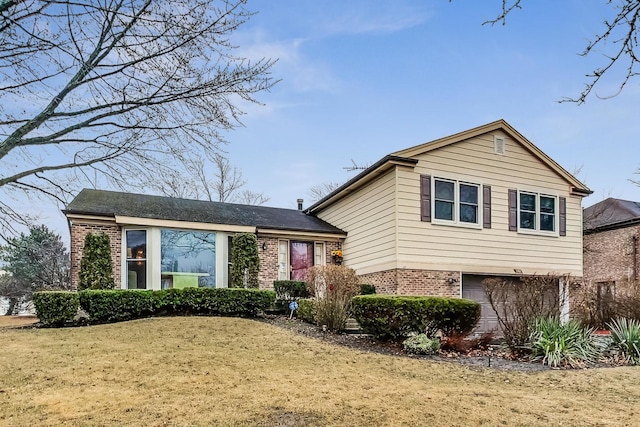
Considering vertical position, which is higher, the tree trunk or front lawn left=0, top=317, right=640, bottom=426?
front lawn left=0, top=317, right=640, bottom=426

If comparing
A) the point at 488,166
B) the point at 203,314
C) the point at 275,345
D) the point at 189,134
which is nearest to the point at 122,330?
the point at 203,314

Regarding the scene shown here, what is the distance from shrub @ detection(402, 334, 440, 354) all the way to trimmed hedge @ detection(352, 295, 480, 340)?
13.2 inches

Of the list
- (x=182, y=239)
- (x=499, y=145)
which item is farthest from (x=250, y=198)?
(x=499, y=145)

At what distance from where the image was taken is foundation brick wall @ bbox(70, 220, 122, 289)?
14.2 metres

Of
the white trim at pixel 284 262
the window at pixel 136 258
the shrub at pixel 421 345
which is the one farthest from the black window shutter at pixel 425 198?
the window at pixel 136 258

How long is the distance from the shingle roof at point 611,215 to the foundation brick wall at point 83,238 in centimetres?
2020

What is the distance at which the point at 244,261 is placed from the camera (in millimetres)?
15148

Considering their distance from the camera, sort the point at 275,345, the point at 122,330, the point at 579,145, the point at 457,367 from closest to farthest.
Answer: the point at 457,367 < the point at 275,345 < the point at 122,330 < the point at 579,145

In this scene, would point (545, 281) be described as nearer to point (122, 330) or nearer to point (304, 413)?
point (304, 413)

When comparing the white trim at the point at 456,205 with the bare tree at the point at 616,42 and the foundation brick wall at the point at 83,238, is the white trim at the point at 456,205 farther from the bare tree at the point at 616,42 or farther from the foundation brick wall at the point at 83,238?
the bare tree at the point at 616,42

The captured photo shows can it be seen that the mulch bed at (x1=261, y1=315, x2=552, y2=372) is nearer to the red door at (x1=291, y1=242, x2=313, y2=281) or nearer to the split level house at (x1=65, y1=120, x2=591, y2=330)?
the split level house at (x1=65, y1=120, x2=591, y2=330)

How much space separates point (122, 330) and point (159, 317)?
179cm

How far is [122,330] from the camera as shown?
11.0m

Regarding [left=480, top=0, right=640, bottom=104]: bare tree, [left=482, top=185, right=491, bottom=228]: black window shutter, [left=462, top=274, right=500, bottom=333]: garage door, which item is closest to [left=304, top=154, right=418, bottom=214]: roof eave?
[left=482, top=185, right=491, bottom=228]: black window shutter
